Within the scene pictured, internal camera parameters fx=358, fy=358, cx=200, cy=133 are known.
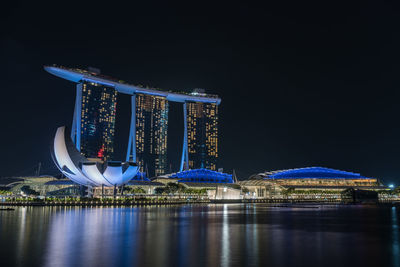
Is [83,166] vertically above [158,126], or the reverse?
[158,126]

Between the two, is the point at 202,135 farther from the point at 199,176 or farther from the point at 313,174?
the point at 313,174

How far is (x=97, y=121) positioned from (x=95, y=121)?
0.85m

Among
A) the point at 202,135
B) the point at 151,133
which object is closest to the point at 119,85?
the point at 151,133

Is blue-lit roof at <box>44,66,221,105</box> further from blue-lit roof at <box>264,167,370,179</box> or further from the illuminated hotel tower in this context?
blue-lit roof at <box>264,167,370,179</box>

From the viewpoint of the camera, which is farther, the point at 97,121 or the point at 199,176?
the point at 97,121

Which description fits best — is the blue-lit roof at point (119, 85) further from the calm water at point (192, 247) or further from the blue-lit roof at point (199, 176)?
the calm water at point (192, 247)

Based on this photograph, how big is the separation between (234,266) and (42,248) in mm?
8602

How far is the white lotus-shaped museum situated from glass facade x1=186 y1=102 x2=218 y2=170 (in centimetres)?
7722

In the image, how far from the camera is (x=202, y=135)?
149 meters

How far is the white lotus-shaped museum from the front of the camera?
216 ft

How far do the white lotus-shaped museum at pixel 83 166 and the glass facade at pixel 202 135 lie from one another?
253 ft

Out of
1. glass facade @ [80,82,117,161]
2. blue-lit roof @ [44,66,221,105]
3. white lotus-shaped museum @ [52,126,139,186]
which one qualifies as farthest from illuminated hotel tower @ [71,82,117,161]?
white lotus-shaped museum @ [52,126,139,186]

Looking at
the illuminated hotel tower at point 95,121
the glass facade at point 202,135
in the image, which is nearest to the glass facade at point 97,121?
the illuminated hotel tower at point 95,121

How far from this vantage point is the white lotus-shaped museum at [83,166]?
216 ft
